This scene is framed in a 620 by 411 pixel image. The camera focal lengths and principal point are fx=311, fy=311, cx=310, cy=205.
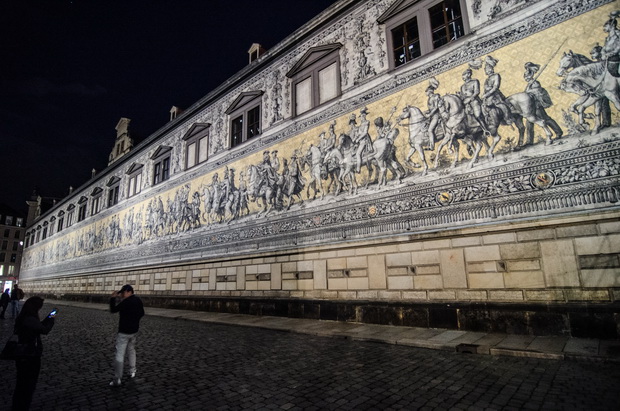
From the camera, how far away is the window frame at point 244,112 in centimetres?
1366

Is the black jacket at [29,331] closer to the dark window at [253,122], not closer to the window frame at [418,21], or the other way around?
the window frame at [418,21]

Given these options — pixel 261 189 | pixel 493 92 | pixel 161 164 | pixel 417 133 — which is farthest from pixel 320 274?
pixel 161 164

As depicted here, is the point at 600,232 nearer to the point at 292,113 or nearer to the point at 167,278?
the point at 292,113

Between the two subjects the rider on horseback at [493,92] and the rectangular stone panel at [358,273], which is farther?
the rectangular stone panel at [358,273]

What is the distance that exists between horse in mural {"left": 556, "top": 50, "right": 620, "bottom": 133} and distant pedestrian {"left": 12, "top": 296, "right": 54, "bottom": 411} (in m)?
9.31

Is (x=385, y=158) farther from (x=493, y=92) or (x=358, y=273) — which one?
(x=358, y=273)

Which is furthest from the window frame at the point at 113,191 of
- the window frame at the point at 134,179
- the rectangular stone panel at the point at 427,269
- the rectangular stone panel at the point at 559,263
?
the rectangular stone panel at the point at 559,263

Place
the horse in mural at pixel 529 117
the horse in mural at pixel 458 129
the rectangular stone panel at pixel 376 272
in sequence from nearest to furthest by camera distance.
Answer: the horse in mural at pixel 529 117, the horse in mural at pixel 458 129, the rectangular stone panel at pixel 376 272

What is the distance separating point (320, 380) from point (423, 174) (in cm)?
582

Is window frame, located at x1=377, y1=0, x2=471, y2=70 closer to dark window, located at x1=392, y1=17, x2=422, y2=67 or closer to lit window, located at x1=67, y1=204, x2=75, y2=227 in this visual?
dark window, located at x1=392, y1=17, x2=422, y2=67

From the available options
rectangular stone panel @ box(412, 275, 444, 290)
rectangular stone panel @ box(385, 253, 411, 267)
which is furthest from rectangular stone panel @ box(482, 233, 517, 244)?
rectangular stone panel @ box(385, 253, 411, 267)

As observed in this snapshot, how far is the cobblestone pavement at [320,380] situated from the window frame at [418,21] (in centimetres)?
768

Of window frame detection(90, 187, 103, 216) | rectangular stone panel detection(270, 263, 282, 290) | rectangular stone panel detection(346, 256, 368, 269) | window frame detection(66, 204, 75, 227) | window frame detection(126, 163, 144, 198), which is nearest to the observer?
rectangular stone panel detection(346, 256, 368, 269)

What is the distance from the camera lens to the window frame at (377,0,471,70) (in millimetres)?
8258
